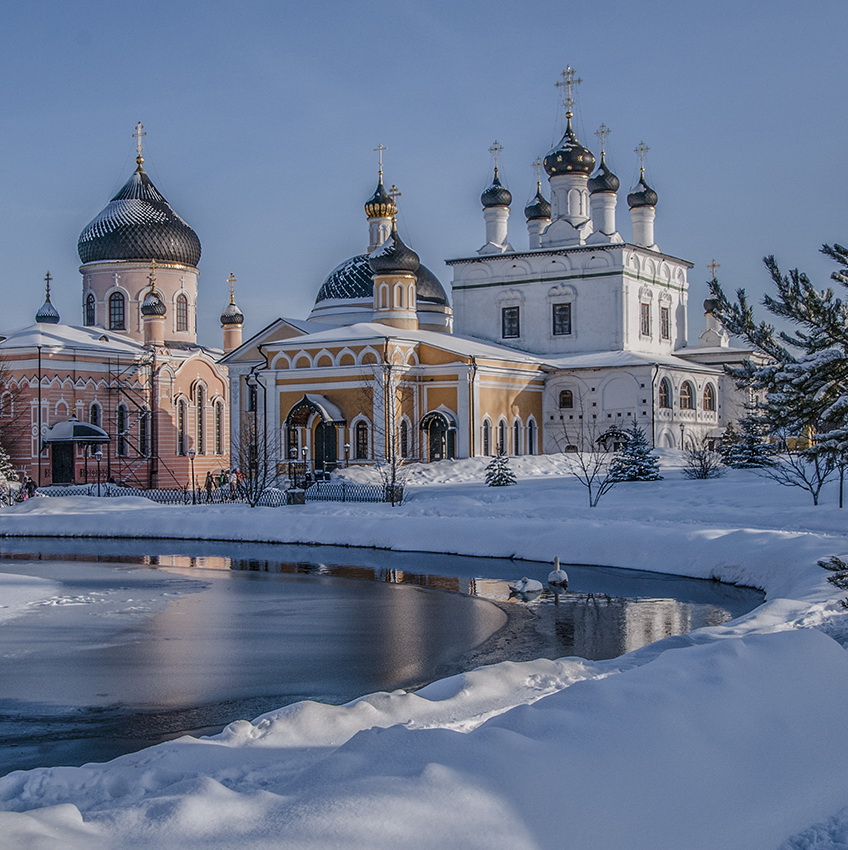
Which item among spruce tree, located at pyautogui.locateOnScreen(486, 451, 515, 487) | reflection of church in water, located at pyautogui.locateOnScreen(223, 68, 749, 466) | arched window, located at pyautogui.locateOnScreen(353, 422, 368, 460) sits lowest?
spruce tree, located at pyautogui.locateOnScreen(486, 451, 515, 487)

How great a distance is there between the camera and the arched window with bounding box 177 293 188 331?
1531 inches

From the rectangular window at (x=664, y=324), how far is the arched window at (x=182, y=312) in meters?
16.0

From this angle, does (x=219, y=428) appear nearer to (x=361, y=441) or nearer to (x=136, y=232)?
(x=136, y=232)

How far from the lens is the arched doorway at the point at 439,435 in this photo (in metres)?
28.5

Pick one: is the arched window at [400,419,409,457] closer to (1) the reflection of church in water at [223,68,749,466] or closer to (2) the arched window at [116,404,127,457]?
(1) the reflection of church in water at [223,68,749,466]

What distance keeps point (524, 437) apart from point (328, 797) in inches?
1075

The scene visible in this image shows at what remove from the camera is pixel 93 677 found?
7805 mm

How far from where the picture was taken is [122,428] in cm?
3491

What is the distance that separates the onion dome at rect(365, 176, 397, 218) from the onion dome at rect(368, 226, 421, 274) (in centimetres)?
402

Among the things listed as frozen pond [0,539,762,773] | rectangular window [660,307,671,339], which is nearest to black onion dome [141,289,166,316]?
rectangular window [660,307,671,339]

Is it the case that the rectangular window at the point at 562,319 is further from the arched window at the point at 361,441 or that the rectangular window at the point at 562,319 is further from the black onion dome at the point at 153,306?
the black onion dome at the point at 153,306

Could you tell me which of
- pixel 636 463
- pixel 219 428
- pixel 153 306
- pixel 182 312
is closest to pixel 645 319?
pixel 636 463

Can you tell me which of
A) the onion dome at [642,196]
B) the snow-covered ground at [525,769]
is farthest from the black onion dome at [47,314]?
the snow-covered ground at [525,769]

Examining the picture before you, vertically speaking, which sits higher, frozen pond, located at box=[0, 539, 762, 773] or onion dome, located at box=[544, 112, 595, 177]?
onion dome, located at box=[544, 112, 595, 177]
